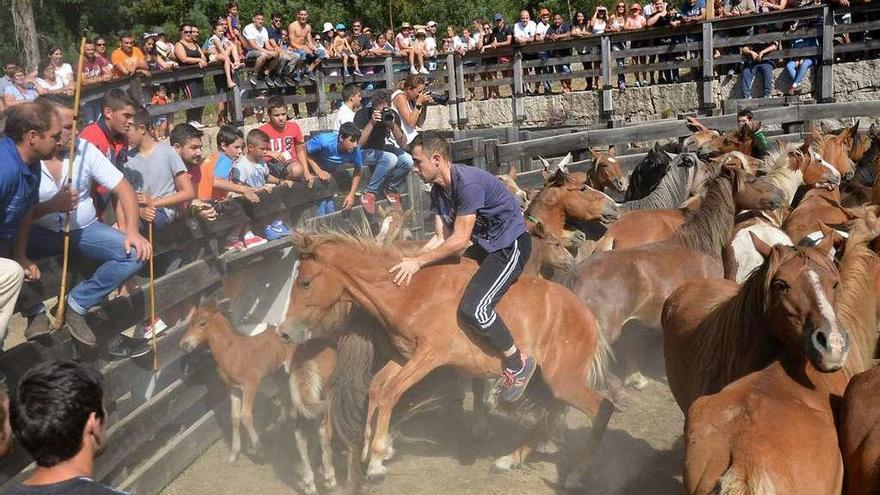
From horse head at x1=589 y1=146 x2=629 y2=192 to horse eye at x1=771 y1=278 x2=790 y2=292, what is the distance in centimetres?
747

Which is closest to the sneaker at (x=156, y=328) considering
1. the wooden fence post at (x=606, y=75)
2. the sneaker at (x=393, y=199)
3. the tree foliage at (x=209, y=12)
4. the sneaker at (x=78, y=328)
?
the sneaker at (x=78, y=328)

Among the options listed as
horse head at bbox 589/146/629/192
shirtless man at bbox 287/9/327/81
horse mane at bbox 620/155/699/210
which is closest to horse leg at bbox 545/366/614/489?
horse mane at bbox 620/155/699/210

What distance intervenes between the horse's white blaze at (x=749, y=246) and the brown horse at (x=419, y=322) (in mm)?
2273

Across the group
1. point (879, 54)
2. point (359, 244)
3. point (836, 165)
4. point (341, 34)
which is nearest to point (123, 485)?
point (359, 244)

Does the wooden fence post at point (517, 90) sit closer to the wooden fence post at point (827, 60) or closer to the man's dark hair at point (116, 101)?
the wooden fence post at point (827, 60)

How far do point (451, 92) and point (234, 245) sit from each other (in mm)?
14247

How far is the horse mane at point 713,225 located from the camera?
8.11 m

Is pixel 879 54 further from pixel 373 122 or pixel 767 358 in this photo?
pixel 767 358

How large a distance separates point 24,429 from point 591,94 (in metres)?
17.7

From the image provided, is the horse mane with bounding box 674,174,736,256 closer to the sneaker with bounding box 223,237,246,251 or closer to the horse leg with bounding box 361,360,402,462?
the horse leg with bounding box 361,360,402,462

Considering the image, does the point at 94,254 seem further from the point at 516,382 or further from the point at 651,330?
the point at 651,330

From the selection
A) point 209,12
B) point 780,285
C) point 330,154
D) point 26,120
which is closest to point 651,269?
point 780,285

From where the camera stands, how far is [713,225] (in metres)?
8.16

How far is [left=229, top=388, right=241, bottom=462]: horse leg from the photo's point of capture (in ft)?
22.0
